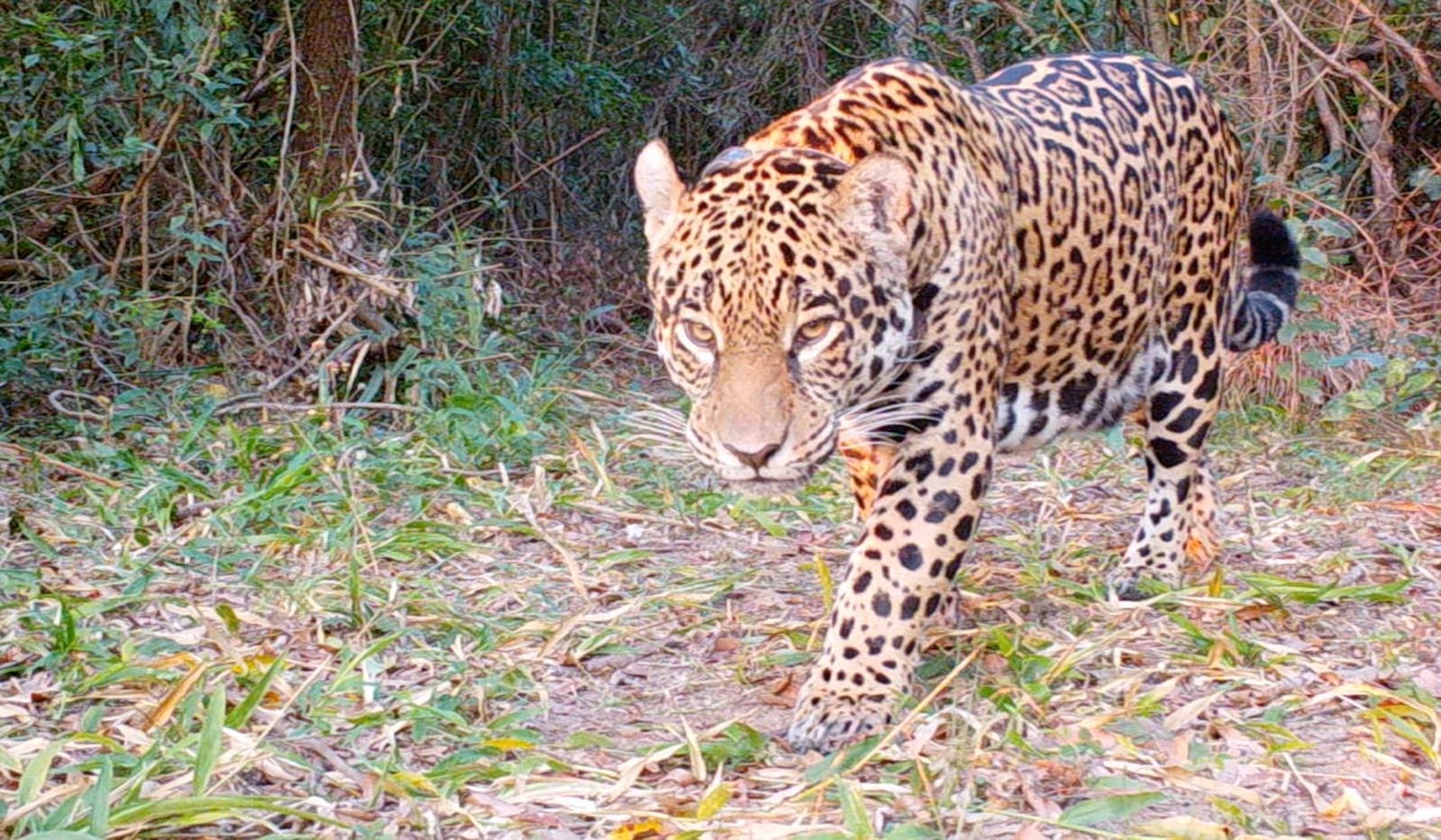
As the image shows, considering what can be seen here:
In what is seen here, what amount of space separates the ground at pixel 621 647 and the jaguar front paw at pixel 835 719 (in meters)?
0.07

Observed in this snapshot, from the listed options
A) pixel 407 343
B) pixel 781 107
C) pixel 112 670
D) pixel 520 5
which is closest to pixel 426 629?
pixel 112 670

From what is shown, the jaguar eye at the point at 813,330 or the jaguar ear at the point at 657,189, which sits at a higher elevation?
the jaguar ear at the point at 657,189

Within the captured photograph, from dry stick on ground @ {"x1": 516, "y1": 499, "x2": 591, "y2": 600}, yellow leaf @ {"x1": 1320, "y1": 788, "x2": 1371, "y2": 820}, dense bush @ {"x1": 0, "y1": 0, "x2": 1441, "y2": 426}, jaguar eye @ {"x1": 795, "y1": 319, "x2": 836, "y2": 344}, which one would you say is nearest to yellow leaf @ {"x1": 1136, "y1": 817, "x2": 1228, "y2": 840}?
yellow leaf @ {"x1": 1320, "y1": 788, "x2": 1371, "y2": 820}

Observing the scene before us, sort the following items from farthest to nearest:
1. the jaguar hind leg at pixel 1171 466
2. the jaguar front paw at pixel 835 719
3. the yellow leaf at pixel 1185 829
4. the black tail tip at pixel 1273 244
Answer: the black tail tip at pixel 1273 244
the jaguar hind leg at pixel 1171 466
the jaguar front paw at pixel 835 719
the yellow leaf at pixel 1185 829

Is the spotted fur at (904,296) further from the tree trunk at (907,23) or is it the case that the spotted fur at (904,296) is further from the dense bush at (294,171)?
the tree trunk at (907,23)

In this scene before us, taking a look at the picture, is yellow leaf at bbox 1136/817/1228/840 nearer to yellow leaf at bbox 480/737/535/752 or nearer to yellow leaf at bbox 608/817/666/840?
yellow leaf at bbox 608/817/666/840

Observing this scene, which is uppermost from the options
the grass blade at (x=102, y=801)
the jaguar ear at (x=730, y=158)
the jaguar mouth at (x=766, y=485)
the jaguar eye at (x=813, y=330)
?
the jaguar ear at (x=730, y=158)

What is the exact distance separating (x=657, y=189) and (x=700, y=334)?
1.43ft

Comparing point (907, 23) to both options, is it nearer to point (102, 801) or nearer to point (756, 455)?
point (756, 455)

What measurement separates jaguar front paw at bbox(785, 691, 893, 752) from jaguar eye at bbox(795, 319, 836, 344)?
33.7 inches

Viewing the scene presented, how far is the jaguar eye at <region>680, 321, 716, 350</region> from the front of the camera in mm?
3992

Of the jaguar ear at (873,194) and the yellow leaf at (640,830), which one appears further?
the jaguar ear at (873,194)

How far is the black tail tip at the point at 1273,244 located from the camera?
6.21m

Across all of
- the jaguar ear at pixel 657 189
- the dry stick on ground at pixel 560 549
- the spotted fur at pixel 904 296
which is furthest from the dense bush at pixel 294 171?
the jaguar ear at pixel 657 189
